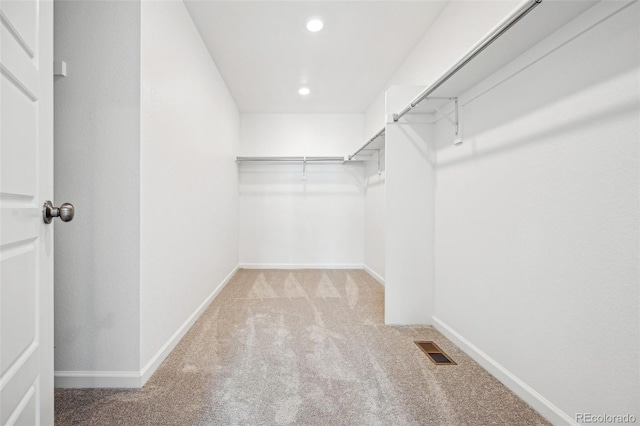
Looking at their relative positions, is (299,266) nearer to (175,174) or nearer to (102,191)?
(175,174)

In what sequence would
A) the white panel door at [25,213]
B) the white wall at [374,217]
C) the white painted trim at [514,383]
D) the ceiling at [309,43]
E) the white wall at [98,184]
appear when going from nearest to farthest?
1. the white panel door at [25,213]
2. the white painted trim at [514,383]
3. the white wall at [98,184]
4. the ceiling at [309,43]
5. the white wall at [374,217]

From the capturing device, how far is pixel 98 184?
159 cm

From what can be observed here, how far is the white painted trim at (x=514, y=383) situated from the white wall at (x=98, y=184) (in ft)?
6.42

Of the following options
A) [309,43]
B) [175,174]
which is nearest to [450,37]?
[309,43]

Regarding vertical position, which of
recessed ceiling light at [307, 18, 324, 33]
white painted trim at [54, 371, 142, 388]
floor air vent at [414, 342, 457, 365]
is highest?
recessed ceiling light at [307, 18, 324, 33]

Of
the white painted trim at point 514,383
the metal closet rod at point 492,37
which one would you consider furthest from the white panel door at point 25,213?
the white painted trim at point 514,383

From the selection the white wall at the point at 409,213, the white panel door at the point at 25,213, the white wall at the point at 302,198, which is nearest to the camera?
the white panel door at the point at 25,213

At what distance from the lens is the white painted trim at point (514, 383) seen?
4.24ft

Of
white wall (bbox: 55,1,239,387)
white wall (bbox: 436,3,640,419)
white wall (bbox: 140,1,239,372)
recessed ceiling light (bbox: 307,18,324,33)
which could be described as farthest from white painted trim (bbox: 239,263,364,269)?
recessed ceiling light (bbox: 307,18,324,33)

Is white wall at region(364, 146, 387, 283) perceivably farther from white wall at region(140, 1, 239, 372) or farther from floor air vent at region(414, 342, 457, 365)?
white wall at region(140, 1, 239, 372)

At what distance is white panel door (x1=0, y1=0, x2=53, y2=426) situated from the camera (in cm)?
68

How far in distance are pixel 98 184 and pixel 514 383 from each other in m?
2.40

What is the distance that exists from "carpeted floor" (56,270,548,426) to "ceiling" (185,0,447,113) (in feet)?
8.13

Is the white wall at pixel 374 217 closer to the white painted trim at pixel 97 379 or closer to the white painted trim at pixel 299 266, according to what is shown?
the white painted trim at pixel 299 266
